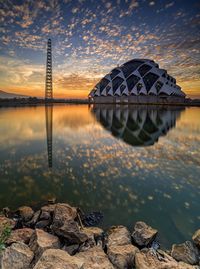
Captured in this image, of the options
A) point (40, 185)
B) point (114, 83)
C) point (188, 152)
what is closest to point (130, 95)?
point (114, 83)

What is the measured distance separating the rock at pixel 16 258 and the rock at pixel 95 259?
3.03 ft

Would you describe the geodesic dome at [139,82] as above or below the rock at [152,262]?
above

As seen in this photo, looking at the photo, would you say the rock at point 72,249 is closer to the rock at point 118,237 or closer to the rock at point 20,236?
the rock at point 118,237

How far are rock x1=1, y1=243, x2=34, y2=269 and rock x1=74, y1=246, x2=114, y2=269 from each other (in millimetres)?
925

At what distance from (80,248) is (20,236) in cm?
134

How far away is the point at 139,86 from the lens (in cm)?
8869

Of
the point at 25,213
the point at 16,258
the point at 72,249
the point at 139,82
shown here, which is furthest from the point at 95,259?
the point at 139,82

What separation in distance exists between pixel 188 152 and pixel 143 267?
32.2 ft

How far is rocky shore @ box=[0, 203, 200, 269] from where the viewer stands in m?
3.07

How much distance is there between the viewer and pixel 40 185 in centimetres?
684

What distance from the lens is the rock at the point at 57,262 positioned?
2.83 metres

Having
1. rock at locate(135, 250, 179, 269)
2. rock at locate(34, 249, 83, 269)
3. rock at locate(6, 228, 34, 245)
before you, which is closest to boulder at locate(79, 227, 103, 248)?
rock at locate(34, 249, 83, 269)

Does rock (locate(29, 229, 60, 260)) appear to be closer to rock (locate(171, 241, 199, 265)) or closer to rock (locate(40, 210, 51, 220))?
rock (locate(40, 210, 51, 220))

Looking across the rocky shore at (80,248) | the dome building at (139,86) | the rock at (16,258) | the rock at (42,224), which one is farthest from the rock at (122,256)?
the dome building at (139,86)
